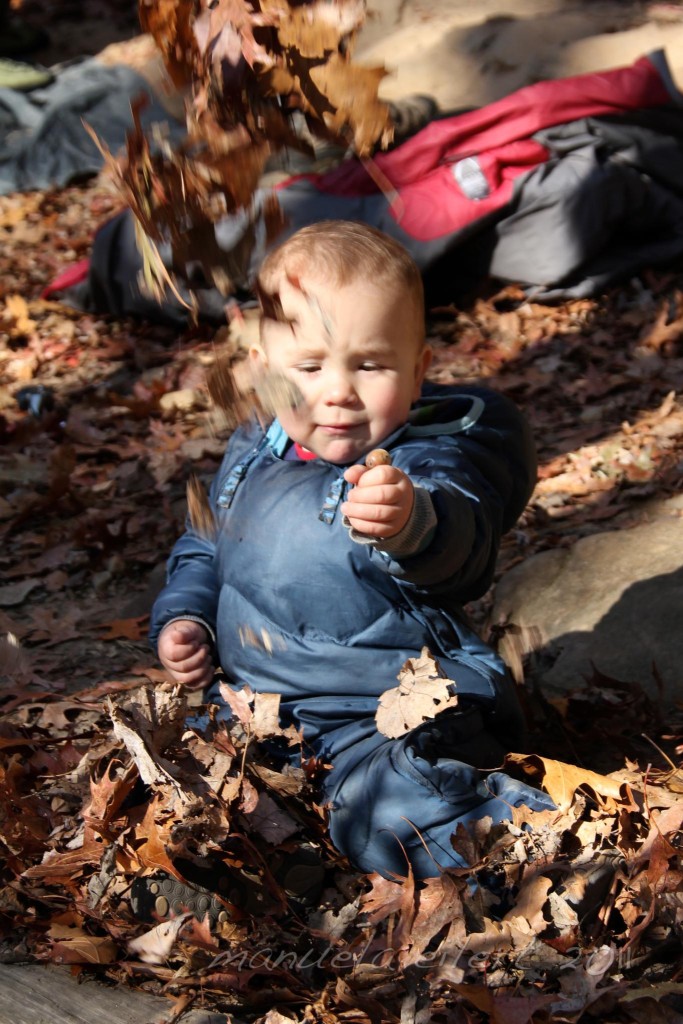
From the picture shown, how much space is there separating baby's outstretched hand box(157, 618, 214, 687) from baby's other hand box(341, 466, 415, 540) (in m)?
0.81

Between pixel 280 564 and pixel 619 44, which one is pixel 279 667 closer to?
pixel 280 564

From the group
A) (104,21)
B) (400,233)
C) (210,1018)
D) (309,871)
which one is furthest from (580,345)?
(104,21)

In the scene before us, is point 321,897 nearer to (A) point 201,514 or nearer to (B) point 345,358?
(A) point 201,514

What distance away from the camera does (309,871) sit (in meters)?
2.61

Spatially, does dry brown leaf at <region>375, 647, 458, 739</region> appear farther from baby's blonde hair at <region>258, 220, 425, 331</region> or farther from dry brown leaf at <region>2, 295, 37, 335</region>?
dry brown leaf at <region>2, 295, 37, 335</region>

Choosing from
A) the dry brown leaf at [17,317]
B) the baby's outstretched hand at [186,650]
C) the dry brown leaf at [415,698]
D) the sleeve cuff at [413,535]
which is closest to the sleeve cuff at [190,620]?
the baby's outstretched hand at [186,650]

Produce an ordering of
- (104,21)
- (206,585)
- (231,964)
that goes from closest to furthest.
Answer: (231,964)
(206,585)
(104,21)

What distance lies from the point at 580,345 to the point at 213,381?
3746mm

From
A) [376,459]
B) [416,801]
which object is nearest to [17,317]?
[376,459]

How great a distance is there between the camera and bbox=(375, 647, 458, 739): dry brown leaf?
252cm

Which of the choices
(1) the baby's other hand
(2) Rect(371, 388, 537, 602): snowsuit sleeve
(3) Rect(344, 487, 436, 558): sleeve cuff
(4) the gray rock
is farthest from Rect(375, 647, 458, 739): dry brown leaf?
(4) the gray rock

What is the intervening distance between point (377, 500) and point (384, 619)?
0.53m

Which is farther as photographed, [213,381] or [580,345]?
[580,345]

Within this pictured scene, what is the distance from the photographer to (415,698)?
2.57 meters
